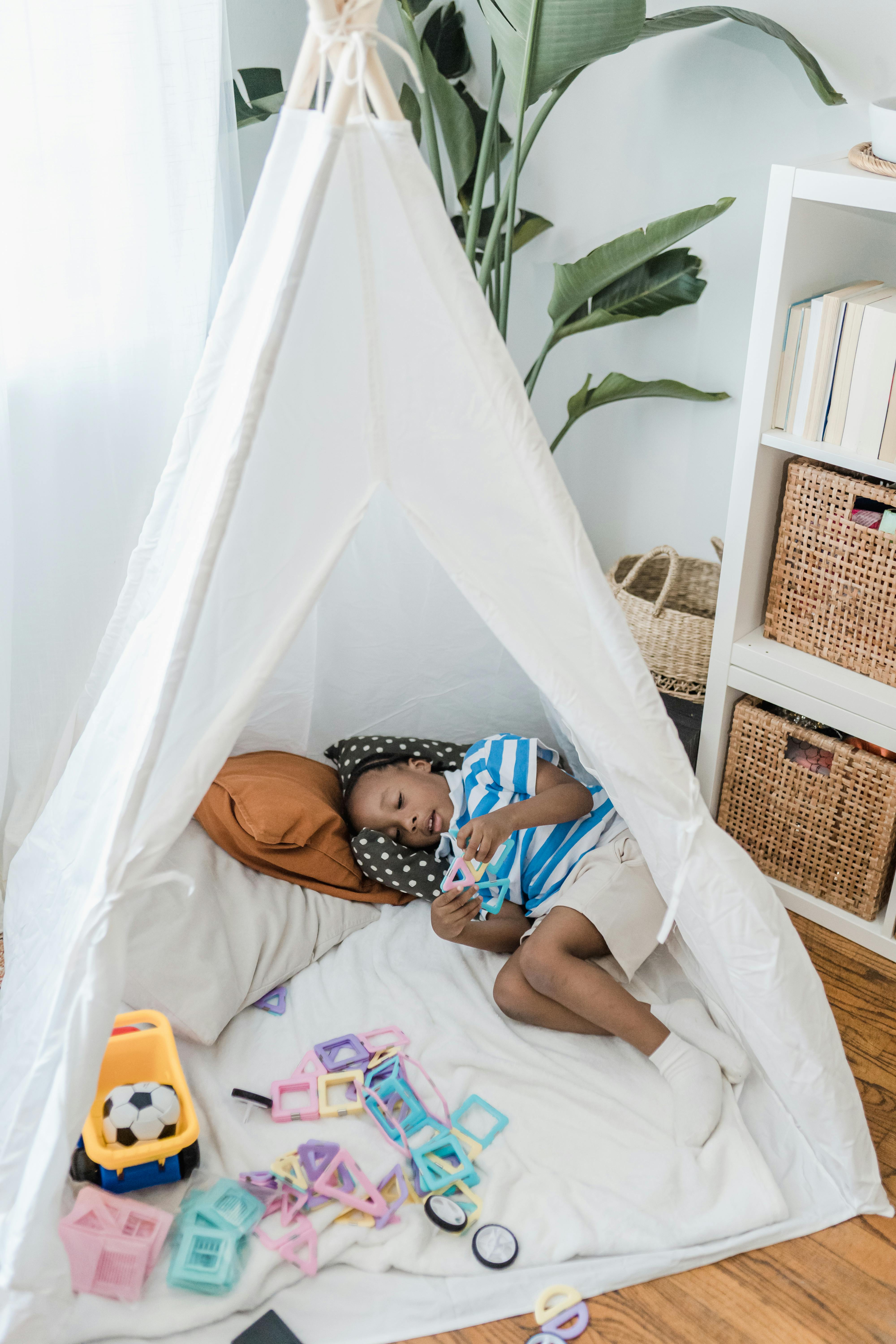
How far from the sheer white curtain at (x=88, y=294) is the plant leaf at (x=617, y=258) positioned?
0.62 metres

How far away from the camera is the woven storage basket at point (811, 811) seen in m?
1.85

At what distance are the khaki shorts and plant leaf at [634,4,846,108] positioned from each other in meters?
1.25

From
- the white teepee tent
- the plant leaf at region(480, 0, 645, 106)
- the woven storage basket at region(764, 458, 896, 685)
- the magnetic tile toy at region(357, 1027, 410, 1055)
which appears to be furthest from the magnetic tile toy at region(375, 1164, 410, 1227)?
the plant leaf at region(480, 0, 645, 106)

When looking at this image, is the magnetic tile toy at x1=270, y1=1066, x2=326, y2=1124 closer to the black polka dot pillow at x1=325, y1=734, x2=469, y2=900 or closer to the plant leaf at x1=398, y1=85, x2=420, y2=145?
the black polka dot pillow at x1=325, y1=734, x2=469, y2=900

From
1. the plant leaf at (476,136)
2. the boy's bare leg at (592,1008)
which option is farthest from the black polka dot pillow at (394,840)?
the plant leaf at (476,136)

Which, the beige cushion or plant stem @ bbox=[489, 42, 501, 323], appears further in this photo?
plant stem @ bbox=[489, 42, 501, 323]

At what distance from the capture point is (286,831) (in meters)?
1.87

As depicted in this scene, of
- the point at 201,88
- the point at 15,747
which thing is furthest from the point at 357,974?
the point at 201,88

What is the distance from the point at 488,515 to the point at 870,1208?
108 cm

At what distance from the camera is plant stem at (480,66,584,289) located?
1894 millimetres

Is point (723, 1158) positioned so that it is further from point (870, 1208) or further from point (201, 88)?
point (201, 88)

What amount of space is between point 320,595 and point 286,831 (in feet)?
2.09

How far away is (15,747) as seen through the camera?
1.98m

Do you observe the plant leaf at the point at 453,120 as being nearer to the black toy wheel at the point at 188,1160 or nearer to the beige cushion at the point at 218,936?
the beige cushion at the point at 218,936
